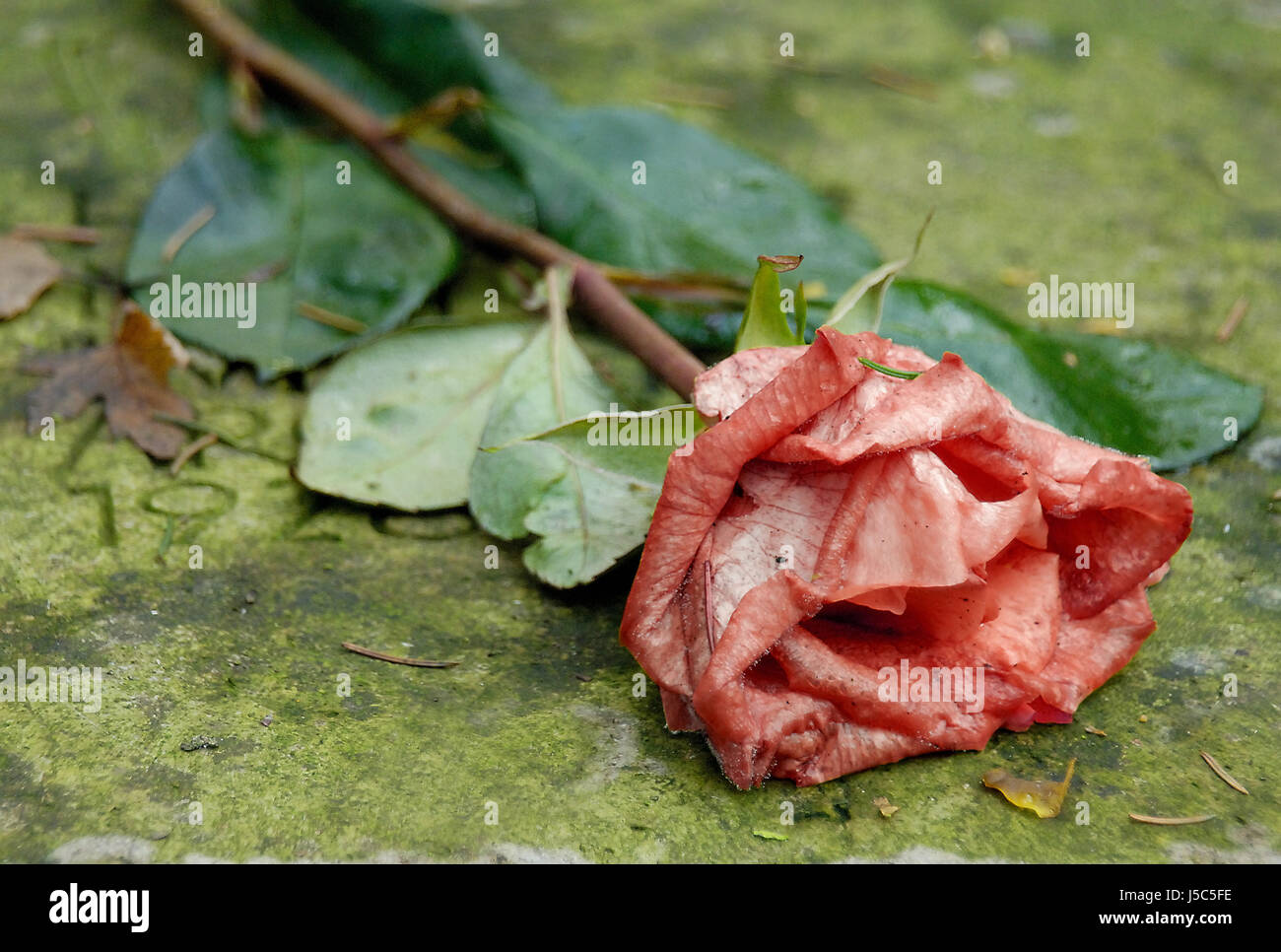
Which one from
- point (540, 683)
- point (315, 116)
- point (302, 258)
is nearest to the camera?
point (540, 683)

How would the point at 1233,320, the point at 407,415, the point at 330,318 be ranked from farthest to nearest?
1. the point at 1233,320
2. the point at 330,318
3. the point at 407,415

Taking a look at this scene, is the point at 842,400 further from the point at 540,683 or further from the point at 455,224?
the point at 455,224

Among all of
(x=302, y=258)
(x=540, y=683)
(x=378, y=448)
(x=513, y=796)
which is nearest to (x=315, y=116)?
(x=302, y=258)

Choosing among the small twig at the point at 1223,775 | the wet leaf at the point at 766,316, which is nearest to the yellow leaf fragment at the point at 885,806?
Answer: the small twig at the point at 1223,775

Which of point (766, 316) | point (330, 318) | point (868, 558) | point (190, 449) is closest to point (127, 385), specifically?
point (190, 449)

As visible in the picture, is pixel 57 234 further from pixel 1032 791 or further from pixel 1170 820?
pixel 1170 820

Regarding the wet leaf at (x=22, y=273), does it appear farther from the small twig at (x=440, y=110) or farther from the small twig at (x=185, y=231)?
the small twig at (x=440, y=110)
